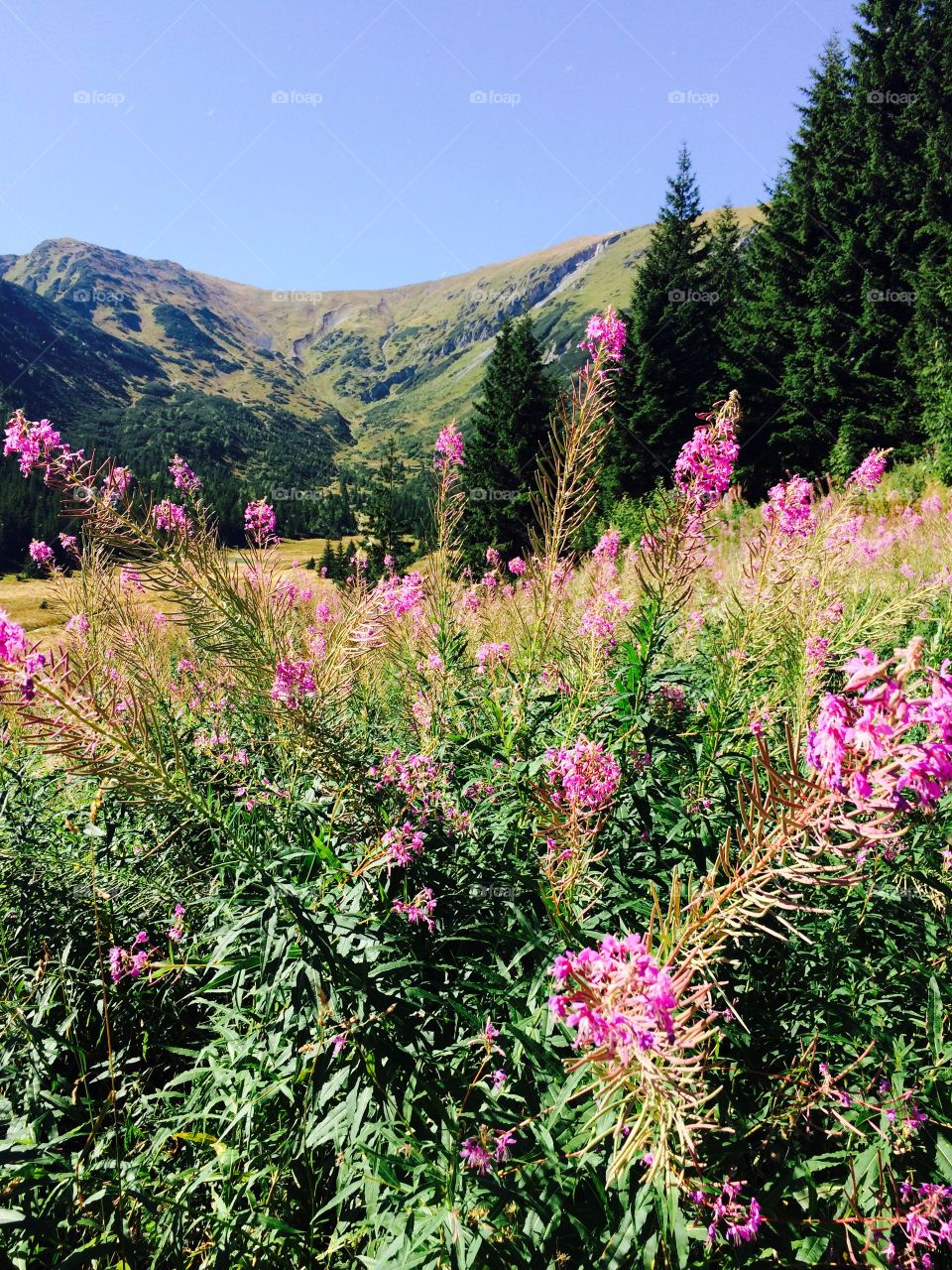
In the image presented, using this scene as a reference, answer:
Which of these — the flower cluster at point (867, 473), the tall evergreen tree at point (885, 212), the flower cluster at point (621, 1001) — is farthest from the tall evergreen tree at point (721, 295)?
the flower cluster at point (621, 1001)

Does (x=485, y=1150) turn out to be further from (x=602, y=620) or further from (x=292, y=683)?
(x=602, y=620)

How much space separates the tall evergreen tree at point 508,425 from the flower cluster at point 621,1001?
101ft

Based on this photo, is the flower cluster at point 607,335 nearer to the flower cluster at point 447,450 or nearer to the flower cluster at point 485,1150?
the flower cluster at point 447,450

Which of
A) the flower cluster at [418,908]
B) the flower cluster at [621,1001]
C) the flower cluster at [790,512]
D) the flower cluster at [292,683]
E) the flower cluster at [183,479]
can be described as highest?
the flower cluster at [183,479]

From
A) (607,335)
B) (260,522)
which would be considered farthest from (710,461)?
(260,522)

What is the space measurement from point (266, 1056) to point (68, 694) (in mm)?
1580

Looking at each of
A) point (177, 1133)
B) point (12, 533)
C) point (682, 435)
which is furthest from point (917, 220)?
point (12, 533)

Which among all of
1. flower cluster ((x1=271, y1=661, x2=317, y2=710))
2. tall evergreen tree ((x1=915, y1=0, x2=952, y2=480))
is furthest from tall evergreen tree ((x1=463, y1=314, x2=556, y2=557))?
flower cluster ((x1=271, y1=661, x2=317, y2=710))

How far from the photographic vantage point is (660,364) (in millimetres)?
32500

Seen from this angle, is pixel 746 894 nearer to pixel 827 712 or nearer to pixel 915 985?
pixel 827 712

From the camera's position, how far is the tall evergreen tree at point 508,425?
32.3 m

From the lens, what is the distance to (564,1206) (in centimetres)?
182

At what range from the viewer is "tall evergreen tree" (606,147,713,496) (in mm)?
32469

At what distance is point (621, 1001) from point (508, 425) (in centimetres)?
3466
